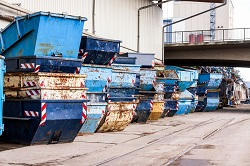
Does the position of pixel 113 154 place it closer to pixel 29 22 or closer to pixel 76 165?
pixel 76 165

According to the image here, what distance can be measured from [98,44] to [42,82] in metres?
3.51

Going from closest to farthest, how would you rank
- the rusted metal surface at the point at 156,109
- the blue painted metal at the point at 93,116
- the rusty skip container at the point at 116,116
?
1. the blue painted metal at the point at 93,116
2. the rusty skip container at the point at 116,116
3. the rusted metal surface at the point at 156,109

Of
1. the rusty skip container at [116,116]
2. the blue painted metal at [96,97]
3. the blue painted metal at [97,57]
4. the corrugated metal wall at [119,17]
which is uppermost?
the corrugated metal wall at [119,17]

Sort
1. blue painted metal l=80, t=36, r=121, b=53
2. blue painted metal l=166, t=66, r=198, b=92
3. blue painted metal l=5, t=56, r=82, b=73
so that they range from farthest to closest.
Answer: blue painted metal l=166, t=66, r=198, b=92, blue painted metal l=80, t=36, r=121, b=53, blue painted metal l=5, t=56, r=82, b=73

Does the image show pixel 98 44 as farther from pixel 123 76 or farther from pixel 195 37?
pixel 195 37

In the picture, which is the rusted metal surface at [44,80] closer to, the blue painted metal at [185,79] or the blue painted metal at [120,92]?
the blue painted metal at [120,92]

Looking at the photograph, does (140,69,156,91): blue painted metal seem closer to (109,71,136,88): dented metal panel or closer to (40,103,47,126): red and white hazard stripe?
(109,71,136,88): dented metal panel

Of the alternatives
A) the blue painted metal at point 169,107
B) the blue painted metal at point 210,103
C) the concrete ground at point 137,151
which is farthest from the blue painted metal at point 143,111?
the blue painted metal at point 210,103

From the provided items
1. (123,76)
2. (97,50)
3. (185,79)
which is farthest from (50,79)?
(185,79)

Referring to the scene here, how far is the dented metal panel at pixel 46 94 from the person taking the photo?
11.0 metres

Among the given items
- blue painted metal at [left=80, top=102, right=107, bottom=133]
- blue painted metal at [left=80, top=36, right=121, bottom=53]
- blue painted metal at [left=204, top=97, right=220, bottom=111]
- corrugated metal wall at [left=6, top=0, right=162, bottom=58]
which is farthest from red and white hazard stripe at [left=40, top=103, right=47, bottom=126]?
blue painted metal at [left=204, top=97, right=220, bottom=111]

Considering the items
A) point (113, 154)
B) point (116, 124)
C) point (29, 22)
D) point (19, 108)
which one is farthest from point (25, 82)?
point (116, 124)

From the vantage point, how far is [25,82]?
11195 mm

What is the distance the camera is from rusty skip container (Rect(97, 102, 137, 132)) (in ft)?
48.0
